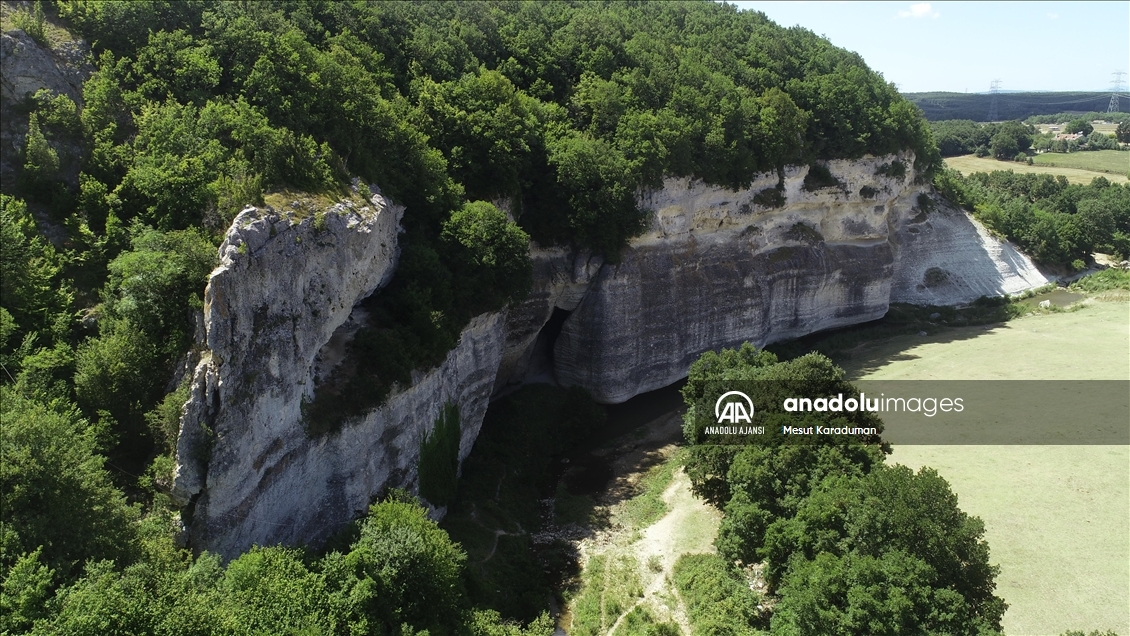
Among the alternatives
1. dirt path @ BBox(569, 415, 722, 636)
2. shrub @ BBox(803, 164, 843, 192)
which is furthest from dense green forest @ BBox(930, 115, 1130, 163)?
dirt path @ BBox(569, 415, 722, 636)

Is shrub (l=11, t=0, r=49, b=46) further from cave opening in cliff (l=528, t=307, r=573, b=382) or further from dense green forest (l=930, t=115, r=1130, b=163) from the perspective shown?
dense green forest (l=930, t=115, r=1130, b=163)

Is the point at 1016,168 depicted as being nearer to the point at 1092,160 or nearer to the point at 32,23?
the point at 1092,160

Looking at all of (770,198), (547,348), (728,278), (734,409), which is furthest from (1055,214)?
(734,409)

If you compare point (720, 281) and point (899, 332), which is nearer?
point (720, 281)

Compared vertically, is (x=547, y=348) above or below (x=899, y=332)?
above

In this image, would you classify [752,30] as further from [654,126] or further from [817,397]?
[817,397]

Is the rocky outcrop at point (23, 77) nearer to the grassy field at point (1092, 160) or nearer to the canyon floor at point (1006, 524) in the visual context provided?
the canyon floor at point (1006, 524)

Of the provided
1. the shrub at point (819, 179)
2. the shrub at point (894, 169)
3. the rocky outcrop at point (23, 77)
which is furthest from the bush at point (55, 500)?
the shrub at point (894, 169)
